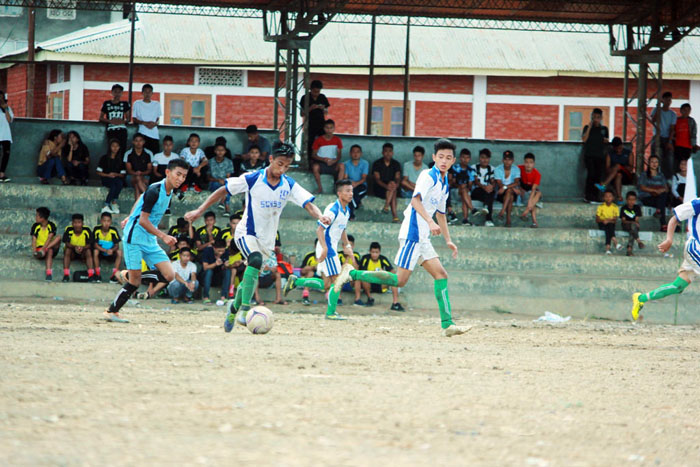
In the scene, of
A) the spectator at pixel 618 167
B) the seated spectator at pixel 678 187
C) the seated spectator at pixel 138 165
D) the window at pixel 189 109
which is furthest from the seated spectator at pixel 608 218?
the window at pixel 189 109

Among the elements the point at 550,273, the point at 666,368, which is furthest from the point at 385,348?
the point at 550,273

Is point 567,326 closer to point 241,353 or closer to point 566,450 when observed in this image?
point 241,353

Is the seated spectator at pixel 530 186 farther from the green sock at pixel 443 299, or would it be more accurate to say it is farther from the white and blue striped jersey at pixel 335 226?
the green sock at pixel 443 299

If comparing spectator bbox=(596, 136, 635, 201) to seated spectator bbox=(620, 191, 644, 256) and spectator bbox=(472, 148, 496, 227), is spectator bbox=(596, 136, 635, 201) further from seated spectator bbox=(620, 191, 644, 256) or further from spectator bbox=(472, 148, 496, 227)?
spectator bbox=(472, 148, 496, 227)

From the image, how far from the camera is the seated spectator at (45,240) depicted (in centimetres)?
1731

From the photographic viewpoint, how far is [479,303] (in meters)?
17.6

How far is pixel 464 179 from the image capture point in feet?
66.9

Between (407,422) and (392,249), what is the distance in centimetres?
1308

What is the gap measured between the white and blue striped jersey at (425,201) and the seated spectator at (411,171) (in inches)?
367

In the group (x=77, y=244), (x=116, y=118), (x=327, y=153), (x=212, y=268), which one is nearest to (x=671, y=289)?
(x=212, y=268)

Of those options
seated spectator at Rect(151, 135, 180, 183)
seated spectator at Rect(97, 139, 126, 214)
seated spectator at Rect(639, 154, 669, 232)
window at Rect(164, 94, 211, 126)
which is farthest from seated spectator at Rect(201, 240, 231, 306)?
window at Rect(164, 94, 211, 126)

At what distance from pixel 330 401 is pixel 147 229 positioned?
18.1 feet

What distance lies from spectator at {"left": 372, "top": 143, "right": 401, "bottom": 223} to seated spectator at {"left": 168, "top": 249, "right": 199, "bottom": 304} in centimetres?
509

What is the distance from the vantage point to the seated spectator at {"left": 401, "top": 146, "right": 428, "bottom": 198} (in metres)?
20.5
